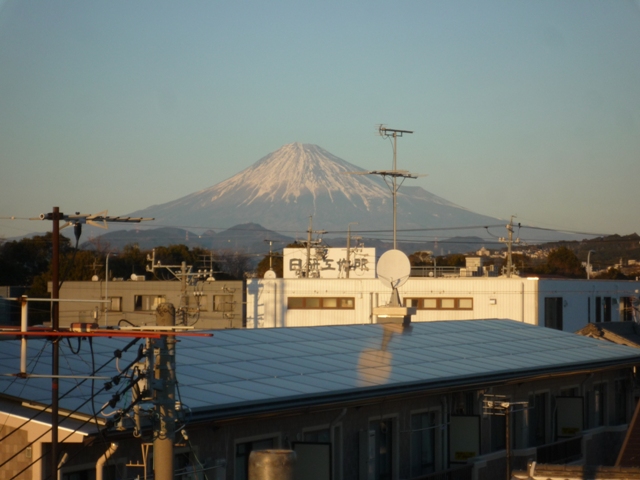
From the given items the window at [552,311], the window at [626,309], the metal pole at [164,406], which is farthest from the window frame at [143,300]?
the metal pole at [164,406]

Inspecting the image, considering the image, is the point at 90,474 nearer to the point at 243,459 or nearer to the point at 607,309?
the point at 243,459

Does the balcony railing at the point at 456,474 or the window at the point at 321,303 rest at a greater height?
the window at the point at 321,303

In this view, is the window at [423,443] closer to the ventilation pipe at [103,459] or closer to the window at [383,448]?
the window at [383,448]

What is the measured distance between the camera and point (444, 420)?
715 inches

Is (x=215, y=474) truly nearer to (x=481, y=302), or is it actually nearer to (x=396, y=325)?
(x=396, y=325)

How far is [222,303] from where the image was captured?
6556 centimetres

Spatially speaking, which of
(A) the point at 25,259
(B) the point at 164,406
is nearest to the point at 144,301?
(A) the point at 25,259

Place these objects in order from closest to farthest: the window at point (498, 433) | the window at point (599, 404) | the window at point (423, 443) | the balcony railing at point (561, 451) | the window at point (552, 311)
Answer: the window at point (423, 443)
the window at point (498, 433)
the balcony railing at point (561, 451)
the window at point (599, 404)
the window at point (552, 311)

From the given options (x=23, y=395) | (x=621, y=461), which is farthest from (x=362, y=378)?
(x=23, y=395)

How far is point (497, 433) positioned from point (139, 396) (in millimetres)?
12583

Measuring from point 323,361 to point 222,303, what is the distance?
161 ft

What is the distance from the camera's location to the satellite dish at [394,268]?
28.3m

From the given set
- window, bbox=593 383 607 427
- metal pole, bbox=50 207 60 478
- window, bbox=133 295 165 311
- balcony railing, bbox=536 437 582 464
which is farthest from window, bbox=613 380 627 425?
window, bbox=133 295 165 311

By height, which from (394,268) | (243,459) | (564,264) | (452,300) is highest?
(564,264)
